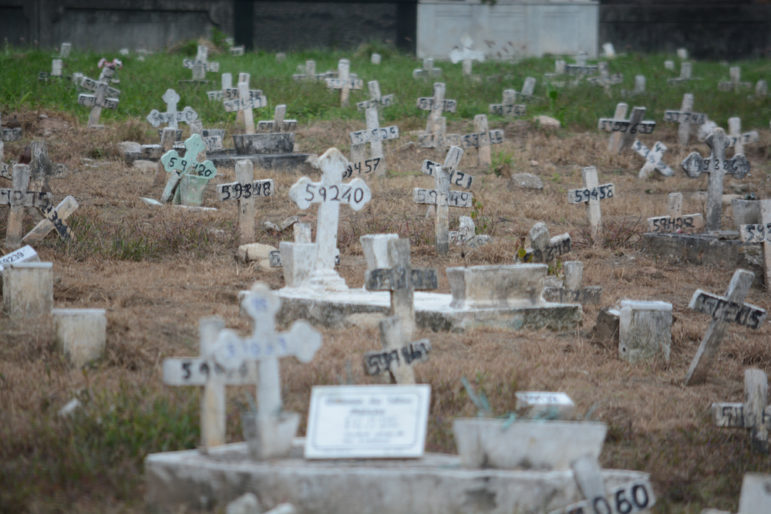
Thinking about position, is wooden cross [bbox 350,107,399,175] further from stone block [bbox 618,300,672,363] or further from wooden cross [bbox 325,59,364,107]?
stone block [bbox 618,300,672,363]

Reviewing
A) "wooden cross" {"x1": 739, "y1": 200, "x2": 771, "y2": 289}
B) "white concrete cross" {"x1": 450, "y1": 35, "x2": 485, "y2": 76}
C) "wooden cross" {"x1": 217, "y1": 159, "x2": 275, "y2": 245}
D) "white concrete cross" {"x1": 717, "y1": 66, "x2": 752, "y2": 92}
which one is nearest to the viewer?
"wooden cross" {"x1": 739, "y1": 200, "x2": 771, "y2": 289}

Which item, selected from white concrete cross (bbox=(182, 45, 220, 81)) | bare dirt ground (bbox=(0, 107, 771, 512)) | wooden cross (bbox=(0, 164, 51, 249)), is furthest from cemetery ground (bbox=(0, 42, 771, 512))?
white concrete cross (bbox=(182, 45, 220, 81))

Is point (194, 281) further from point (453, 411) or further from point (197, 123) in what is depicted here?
point (197, 123)

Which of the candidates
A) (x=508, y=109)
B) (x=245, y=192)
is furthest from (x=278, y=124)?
(x=245, y=192)

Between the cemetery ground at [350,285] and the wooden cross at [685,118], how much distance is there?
413 millimetres

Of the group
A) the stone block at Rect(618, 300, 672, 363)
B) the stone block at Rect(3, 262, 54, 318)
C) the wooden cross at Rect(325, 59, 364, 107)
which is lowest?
the stone block at Rect(618, 300, 672, 363)

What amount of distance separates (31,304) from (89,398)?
191 centimetres

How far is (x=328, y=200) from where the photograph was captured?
24.4 feet

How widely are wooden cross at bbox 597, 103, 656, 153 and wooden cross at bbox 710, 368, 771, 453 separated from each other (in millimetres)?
9663

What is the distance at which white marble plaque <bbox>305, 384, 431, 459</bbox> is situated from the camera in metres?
3.86

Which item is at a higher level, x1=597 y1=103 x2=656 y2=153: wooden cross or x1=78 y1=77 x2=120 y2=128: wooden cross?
x1=78 y1=77 x2=120 y2=128: wooden cross

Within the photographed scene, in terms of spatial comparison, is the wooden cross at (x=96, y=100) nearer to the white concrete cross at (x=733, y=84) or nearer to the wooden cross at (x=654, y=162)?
the wooden cross at (x=654, y=162)

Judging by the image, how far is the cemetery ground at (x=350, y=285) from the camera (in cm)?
451

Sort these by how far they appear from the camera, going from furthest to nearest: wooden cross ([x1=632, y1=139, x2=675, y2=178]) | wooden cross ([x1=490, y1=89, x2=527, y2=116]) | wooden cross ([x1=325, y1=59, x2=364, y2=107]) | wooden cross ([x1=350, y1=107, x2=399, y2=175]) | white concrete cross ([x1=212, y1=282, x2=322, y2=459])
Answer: wooden cross ([x1=325, y1=59, x2=364, y2=107]) < wooden cross ([x1=490, y1=89, x2=527, y2=116]) < wooden cross ([x1=632, y1=139, x2=675, y2=178]) < wooden cross ([x1=350, y1=107, x2=399, y2=175]) < white concrete cross ([x1=212, y1=282, x2=322, y2=459])
